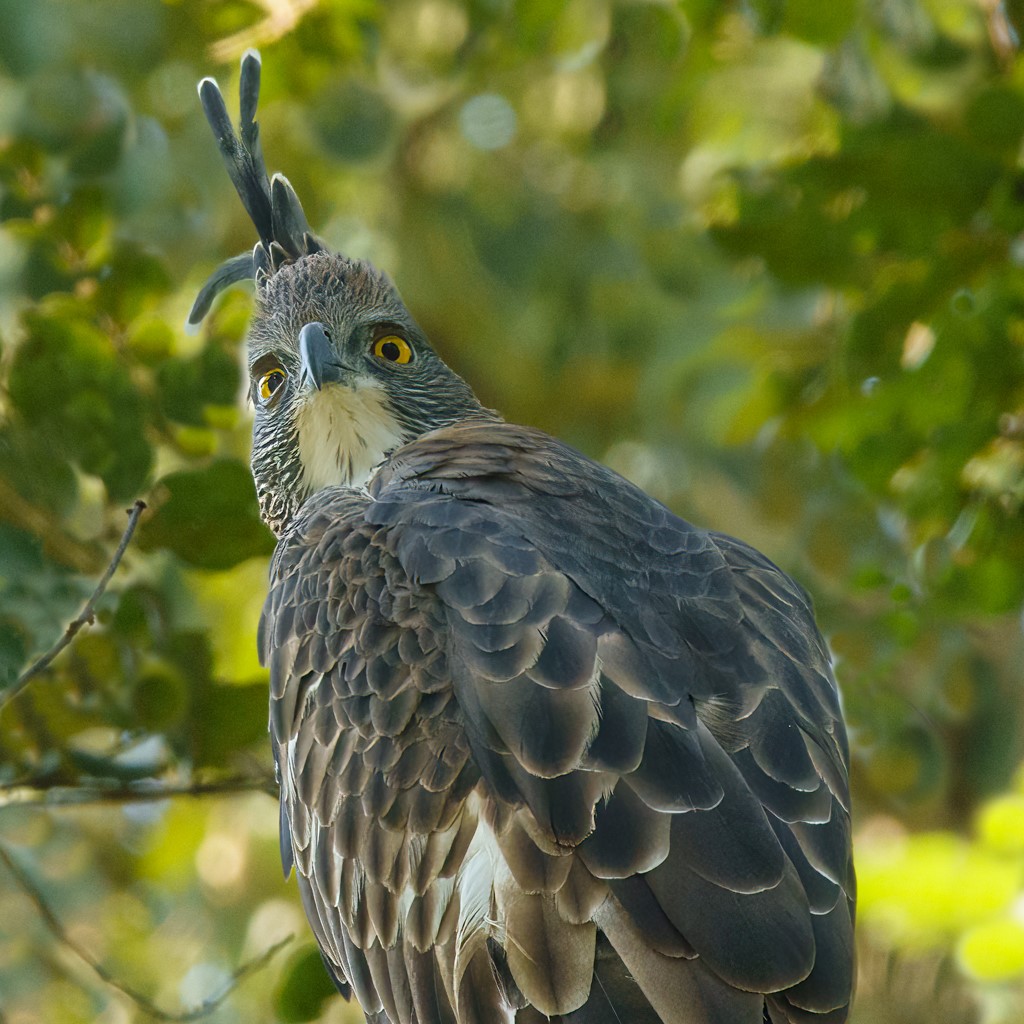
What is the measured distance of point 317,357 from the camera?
14.7 ft

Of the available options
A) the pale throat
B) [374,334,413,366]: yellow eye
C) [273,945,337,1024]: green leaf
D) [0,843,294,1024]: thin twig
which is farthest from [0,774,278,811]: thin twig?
[374,334,413,366]: yellow eye

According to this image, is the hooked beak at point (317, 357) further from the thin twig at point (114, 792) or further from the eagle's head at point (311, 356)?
the thin twig at point (114, 792)

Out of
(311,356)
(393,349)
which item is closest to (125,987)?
(311,356)

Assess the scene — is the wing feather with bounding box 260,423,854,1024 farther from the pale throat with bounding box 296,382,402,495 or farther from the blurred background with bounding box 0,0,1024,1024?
the blurred background with bounding box 0,0,1024,1024

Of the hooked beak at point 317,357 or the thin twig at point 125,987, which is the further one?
the hooked beak at point 317,357

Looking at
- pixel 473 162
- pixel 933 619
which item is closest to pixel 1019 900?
pixel 933 619

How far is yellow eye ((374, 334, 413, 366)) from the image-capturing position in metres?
4.92

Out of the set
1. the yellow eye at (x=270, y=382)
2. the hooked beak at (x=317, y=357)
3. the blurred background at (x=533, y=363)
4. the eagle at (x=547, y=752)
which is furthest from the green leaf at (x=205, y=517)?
the yellow eye at (x=270, y=382)

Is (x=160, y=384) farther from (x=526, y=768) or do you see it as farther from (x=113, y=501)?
(x=526, y=768)

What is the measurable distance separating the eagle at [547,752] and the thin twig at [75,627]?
1.53 ft

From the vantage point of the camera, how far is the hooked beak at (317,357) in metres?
4.44

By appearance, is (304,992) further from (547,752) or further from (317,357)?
(317,357)

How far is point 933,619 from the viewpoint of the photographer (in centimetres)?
507

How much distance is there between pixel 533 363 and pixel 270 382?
3.87 m
